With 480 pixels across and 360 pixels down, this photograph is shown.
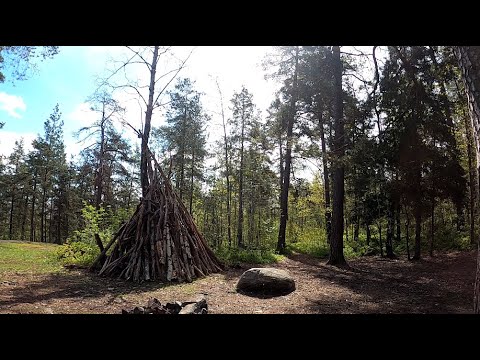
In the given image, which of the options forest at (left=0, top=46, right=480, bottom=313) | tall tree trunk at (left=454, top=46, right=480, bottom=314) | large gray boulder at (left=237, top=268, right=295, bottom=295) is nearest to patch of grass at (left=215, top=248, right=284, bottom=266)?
forest at (left=0, top=46, right=480, bottom=313)

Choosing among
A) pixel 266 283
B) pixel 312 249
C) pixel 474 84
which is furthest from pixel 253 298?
pixel 312 249

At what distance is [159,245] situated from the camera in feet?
26.4

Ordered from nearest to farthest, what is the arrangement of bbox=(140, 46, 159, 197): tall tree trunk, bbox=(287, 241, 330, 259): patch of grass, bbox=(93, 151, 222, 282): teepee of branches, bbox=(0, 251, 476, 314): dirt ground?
1. bbox=(0, 251, 476, 314): dirt ground
2. bbox=(93, 151, 222, 282): teepee of branches
3. bbox=(140, 46, 159, 197): tall tree trunk
4. bbox=(287, 241, 330, 259): patch of grass

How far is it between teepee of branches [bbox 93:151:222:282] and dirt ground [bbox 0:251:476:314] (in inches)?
17.5

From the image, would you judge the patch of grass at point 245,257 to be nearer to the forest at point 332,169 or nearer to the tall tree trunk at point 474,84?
the forest at point 332,169

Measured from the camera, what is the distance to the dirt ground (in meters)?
5.43

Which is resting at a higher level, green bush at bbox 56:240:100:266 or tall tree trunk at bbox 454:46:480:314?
tall tree trunk at bbox 454:46:480:314

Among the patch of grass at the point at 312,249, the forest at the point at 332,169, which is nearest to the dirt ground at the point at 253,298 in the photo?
the forest at the point at 332,169

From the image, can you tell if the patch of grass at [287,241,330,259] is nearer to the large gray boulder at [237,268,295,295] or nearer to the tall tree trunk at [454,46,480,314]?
the large gray boulder at [237,268,295,295]

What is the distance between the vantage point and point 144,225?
868cm

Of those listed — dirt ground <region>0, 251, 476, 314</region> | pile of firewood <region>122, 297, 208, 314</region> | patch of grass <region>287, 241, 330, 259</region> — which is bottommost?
patch of grass <region>287, 241, 330, 259</region>

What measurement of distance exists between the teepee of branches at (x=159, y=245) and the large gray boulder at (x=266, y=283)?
1666 millimetres
